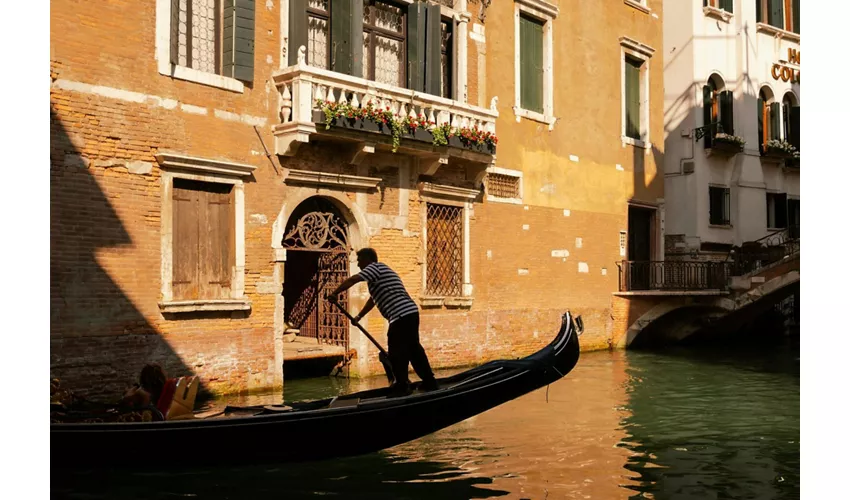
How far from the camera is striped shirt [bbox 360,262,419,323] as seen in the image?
7.31 meters

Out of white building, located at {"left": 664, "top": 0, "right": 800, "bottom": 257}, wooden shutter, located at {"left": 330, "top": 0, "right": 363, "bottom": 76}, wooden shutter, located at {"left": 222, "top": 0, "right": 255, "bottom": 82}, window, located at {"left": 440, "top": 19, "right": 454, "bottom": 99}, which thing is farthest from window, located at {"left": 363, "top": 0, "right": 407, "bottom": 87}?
white building, located at {"left": 664, "top": 0, "right": 800, "bottom": 257}

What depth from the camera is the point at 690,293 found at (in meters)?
16.4

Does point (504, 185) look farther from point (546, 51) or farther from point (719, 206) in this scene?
point (719, 206)

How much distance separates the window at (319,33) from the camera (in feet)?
36.6

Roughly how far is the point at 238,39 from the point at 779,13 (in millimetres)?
13354

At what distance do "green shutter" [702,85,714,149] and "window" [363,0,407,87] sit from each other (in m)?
7.63

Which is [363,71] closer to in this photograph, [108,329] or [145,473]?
[108,329]

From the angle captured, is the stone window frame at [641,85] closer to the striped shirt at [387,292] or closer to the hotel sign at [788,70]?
the hotel sign at [788,70]

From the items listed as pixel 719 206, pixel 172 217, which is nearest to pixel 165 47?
pixel 172 217

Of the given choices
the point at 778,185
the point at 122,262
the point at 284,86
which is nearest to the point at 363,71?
the point at 284,86

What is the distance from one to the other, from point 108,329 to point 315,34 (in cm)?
A: 421

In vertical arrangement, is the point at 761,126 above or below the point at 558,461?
above

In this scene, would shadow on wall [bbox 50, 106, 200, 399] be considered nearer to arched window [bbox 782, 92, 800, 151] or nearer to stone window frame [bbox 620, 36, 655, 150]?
stone window frame [bbox 620, 36, 655, 150]

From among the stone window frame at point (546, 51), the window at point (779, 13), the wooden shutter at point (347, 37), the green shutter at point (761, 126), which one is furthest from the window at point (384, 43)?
the window at point (779, 13)
